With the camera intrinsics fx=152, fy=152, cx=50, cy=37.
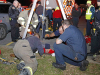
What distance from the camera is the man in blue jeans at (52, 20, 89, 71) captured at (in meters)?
3.97

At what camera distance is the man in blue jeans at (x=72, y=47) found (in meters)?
3.97

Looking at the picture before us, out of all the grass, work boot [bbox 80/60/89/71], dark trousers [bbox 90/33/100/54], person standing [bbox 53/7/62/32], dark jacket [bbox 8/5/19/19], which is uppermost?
dark jacket [bbox 8/5/19/19]

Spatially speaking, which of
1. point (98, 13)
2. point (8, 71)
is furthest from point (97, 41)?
point (8, 71)

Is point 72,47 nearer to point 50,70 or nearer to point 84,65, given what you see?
point 84,65

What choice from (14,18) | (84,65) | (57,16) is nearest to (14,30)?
(14,18)

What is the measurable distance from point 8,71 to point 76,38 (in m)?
2.14

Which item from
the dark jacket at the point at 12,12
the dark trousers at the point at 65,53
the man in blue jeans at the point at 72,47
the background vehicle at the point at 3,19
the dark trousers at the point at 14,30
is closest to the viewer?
the man in blue jeans at the point at 72,47

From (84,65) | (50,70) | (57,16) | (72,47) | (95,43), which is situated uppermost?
(57,16)

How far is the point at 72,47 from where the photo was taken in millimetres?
4156

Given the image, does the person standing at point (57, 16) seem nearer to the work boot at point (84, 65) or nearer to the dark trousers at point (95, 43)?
the dark trousers at point (95, 43)

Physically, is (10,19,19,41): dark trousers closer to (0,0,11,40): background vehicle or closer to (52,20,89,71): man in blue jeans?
(0,0,11,40): background vehicle

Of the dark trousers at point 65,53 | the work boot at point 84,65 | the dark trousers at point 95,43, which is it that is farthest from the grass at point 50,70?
the dark trousers at point 95,43

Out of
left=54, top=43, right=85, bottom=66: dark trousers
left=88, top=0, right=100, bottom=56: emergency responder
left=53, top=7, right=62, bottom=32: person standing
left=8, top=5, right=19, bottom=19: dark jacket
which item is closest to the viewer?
left=54, top=43, right=85, bottom=66: dark trousers

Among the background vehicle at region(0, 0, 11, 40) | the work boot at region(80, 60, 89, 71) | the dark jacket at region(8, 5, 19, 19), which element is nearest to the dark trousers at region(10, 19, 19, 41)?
the dark jacket at region(8, 5, 19, 19)
